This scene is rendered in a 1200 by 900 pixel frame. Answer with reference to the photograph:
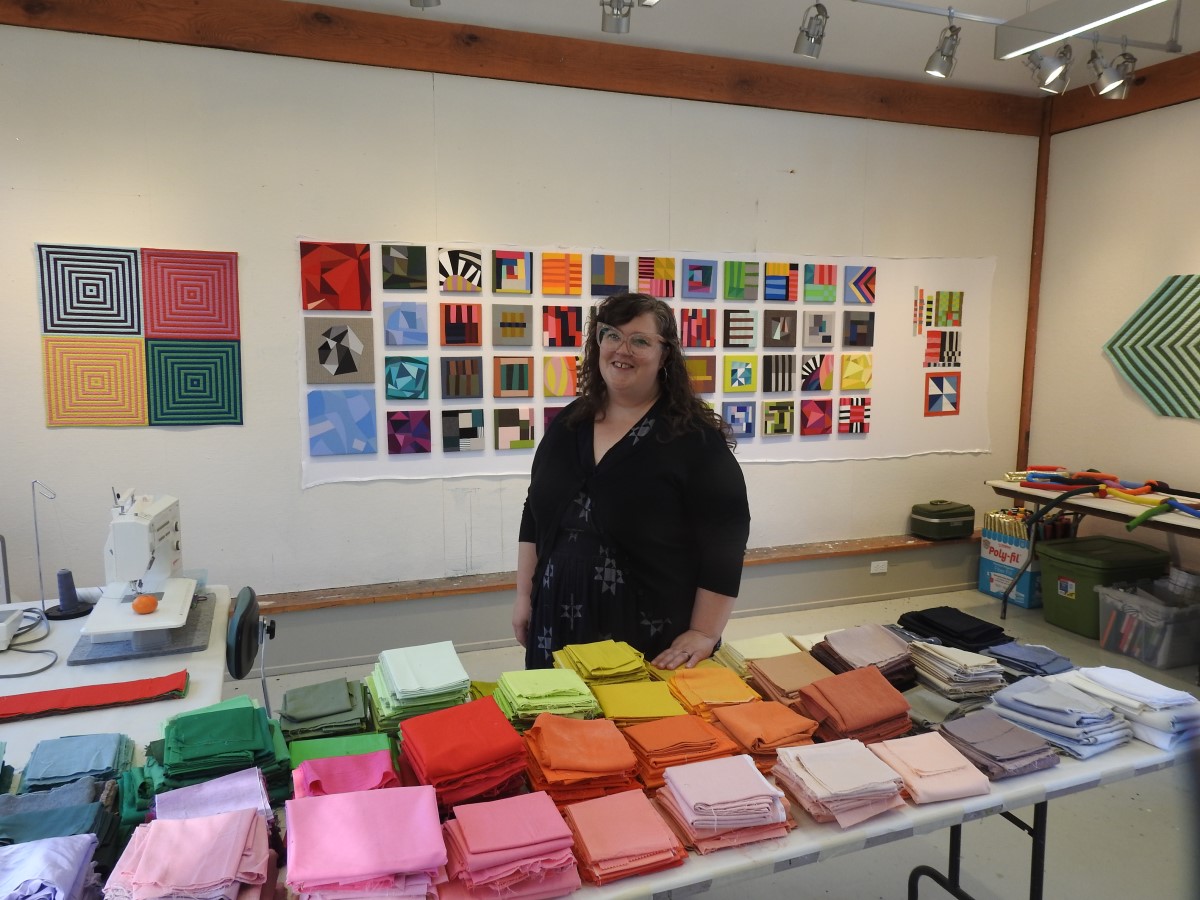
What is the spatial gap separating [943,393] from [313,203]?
382 centimetres

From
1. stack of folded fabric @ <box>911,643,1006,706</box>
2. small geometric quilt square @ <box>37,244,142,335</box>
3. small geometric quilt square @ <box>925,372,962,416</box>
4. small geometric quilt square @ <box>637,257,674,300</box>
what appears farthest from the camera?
small geometric quilt square @ <box>925,372,962,416</box>

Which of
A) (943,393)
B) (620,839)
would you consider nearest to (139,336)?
(620,839)

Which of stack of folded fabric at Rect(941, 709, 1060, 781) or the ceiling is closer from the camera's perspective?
stack of folded fabric at Rect(941, 709, 1060, 781)

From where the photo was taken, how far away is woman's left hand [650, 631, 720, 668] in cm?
197

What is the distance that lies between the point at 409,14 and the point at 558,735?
3.48 m

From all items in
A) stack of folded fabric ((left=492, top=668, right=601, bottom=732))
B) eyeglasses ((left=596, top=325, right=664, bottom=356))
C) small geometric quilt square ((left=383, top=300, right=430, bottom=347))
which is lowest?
stack of folded fabric ((left=492, top=668, right=601, bottom=732))

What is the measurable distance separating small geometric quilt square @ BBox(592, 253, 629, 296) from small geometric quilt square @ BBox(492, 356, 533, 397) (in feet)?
1.75

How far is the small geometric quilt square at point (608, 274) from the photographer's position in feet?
14.0

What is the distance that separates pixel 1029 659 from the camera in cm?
203

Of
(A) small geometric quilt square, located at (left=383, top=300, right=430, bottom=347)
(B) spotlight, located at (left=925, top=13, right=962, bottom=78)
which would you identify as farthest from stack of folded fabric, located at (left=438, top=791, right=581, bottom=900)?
(B) spotlight, located at (left=925, top=13, right=962, bottom=78)

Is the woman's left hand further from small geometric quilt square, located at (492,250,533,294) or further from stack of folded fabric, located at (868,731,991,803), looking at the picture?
small geometric quilt square, located at (492,250,533,294)

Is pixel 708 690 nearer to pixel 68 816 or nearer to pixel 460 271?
pixel 68 816

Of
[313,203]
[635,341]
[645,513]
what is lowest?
[645,513]

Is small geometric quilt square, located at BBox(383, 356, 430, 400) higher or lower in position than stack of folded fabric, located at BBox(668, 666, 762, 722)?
higher
